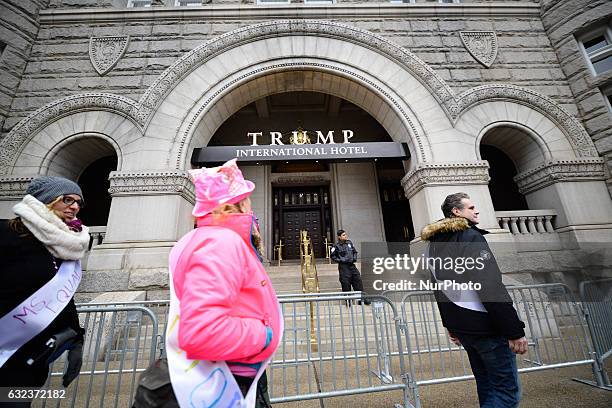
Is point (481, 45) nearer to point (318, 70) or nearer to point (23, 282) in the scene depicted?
point (318, 70)

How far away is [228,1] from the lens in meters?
9.23

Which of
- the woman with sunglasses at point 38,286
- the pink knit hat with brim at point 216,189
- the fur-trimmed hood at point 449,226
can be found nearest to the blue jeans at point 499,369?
the fur-trimmed hood at point 449,226

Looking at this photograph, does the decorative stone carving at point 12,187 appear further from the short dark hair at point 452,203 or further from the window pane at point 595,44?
the window pane at point 595,44

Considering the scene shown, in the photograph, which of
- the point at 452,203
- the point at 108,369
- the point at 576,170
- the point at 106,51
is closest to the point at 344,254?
the point at 452,203

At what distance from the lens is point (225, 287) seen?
110cm

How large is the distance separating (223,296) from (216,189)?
1.82 feet

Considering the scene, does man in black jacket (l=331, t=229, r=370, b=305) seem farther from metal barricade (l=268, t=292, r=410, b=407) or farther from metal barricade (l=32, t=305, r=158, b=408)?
metal barricade (l=32, t=305, r=158, b=408)

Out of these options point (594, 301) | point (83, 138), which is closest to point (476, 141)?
point (594, 301)

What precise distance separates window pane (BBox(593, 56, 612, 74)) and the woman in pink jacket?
11742 mm

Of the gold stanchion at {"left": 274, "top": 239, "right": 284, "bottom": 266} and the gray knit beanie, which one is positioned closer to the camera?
the gray knit beanie

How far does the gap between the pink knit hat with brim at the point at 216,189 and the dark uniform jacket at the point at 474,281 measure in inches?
64.7

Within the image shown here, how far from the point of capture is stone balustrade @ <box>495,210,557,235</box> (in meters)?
7.37

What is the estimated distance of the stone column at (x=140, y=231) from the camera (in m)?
6.20

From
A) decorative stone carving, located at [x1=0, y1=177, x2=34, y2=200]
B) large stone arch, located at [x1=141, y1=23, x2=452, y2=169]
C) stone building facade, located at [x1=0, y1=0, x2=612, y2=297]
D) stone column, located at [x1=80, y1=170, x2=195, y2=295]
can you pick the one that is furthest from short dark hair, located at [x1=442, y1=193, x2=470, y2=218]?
decorative stone carving, located at [x1=0, y1=177, x2=34, y2=200]
